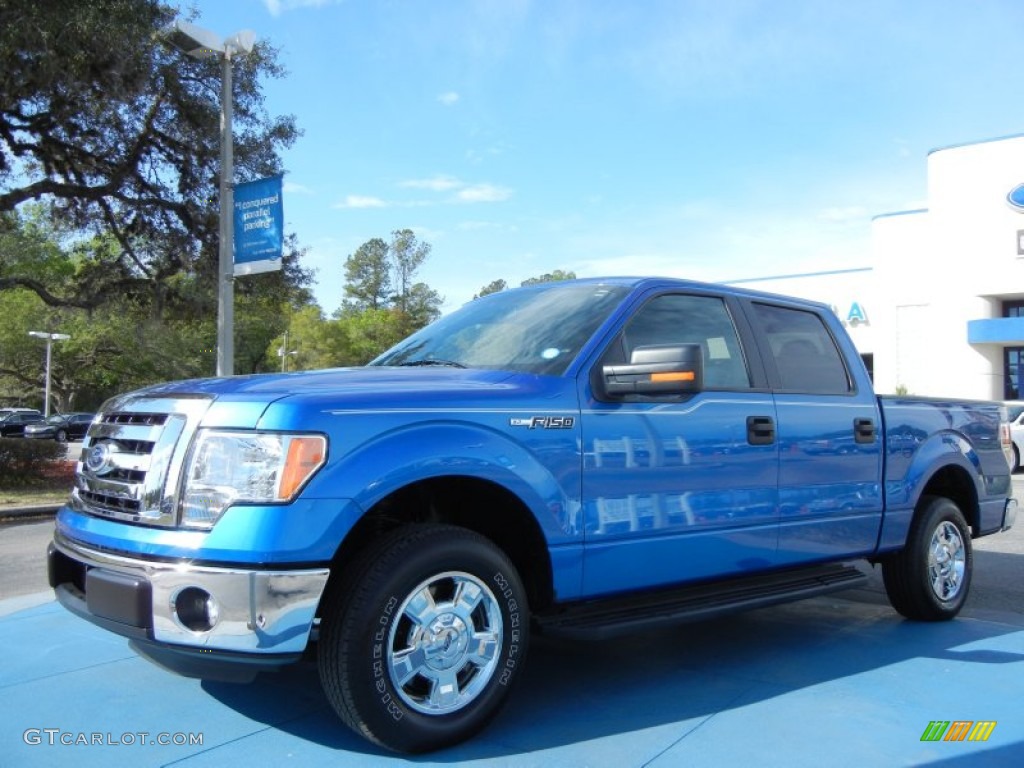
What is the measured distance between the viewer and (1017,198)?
33062mm

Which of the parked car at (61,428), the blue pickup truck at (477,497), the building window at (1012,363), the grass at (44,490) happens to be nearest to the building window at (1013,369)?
the building window at (1012,363)

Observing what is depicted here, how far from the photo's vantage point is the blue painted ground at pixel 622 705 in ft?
10.9

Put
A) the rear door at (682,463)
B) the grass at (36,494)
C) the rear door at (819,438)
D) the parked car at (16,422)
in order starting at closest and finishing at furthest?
1. the rear door at (682,463)
2. the rear door at (819,438)
3. the grass at (36,494)
4. the parked car at (16,422)

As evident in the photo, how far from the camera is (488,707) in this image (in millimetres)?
3396

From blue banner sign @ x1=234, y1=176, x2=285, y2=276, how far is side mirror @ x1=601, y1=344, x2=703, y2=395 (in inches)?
344

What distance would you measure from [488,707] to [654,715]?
2.65ft

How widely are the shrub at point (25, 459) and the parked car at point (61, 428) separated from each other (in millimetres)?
28624

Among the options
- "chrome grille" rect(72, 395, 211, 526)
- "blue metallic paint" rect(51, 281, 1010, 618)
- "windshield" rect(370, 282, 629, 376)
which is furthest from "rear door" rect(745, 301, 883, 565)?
"chrome grille" rect(72, 395, 211, 526)

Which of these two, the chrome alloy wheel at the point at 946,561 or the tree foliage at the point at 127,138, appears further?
the tree foliage at the point at 127,138

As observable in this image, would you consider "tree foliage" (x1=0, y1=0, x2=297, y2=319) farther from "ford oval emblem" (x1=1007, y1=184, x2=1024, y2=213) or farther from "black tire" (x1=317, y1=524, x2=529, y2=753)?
"ford oval emblem" (x1=1007, y1=184, x2=1024, y2=213)

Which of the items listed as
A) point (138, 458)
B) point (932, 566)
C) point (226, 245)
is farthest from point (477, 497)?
point (226, 245)

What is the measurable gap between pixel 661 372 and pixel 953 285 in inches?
1419

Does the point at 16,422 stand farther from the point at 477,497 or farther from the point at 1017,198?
the point at 477,497

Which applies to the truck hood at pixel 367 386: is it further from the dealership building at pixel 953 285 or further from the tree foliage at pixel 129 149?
the dealership building at pixel 953 285
